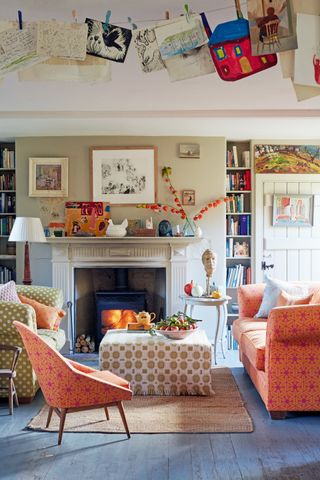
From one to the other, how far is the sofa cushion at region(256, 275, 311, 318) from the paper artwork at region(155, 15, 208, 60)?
322 cm

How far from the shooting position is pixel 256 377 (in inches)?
173

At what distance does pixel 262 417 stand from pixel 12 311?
2.02m

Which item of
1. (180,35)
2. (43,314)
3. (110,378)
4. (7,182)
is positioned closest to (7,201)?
(7,182)

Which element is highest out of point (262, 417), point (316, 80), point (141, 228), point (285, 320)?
point (316, 80)

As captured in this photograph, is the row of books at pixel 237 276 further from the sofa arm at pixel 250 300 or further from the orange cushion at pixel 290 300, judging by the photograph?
the orange cushion at pixel 290 300

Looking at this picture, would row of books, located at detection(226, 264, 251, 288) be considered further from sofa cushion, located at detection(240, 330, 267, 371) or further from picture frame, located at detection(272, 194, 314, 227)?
sofa cushion, located at detection(240, 330, 267, 371)

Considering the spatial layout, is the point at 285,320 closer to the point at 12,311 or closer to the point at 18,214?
the point at 12,311

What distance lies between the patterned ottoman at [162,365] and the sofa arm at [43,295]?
1148mm

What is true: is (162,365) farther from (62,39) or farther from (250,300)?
(62,39)

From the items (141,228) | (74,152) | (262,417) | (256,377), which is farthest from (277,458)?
(74,152)

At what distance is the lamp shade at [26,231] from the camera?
18.9 feet

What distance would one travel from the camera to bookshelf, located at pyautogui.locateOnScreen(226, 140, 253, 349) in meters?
6.80

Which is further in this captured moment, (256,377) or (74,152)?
(74,152)

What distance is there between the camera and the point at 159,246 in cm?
635
